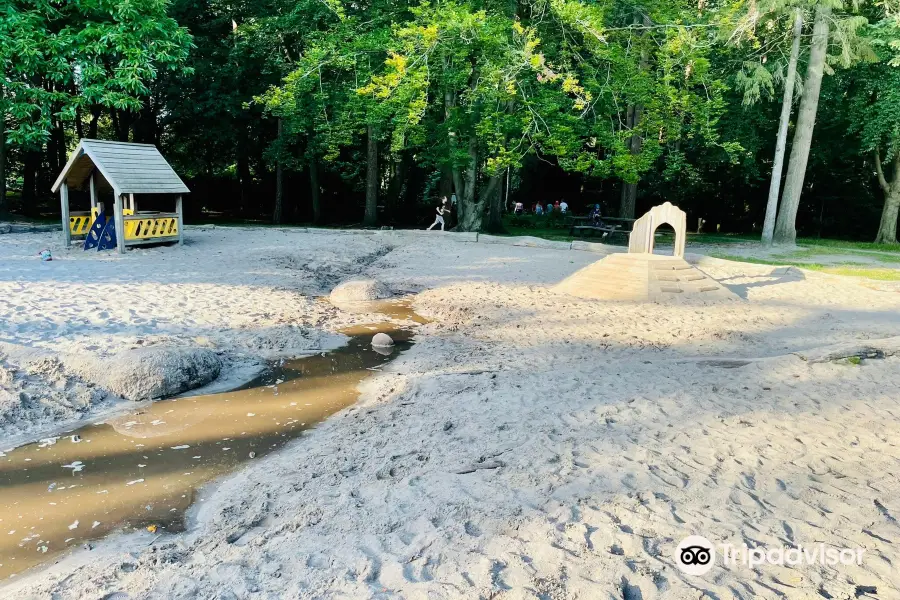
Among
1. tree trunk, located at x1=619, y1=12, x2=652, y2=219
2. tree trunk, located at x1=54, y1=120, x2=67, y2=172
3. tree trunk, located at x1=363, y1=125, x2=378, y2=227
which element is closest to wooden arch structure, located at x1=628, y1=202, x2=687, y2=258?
tree trunk, located at x1=619, y1=12, x2=652, y2=219

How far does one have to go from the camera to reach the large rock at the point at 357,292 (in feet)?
38.7

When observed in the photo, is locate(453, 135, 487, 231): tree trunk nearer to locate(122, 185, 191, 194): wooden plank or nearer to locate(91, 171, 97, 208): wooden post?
locate(122, 185, 191, 194): wooden plank

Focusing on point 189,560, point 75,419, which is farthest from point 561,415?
point 75,419

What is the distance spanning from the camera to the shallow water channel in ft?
14.3

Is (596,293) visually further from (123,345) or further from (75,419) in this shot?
(75,419)

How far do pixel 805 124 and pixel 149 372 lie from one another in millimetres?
20983

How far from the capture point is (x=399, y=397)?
22.0ft

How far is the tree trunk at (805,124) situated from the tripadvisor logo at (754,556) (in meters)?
19.8

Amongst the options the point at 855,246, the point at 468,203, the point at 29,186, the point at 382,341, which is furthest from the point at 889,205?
the point at 29,186

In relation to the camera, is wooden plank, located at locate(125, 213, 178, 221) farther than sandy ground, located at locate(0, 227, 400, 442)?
Yes

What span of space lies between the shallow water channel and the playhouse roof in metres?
9.69

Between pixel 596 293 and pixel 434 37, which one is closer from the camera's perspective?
pixel 596 293

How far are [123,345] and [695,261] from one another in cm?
1308

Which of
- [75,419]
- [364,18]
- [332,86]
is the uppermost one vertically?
[364,18]
